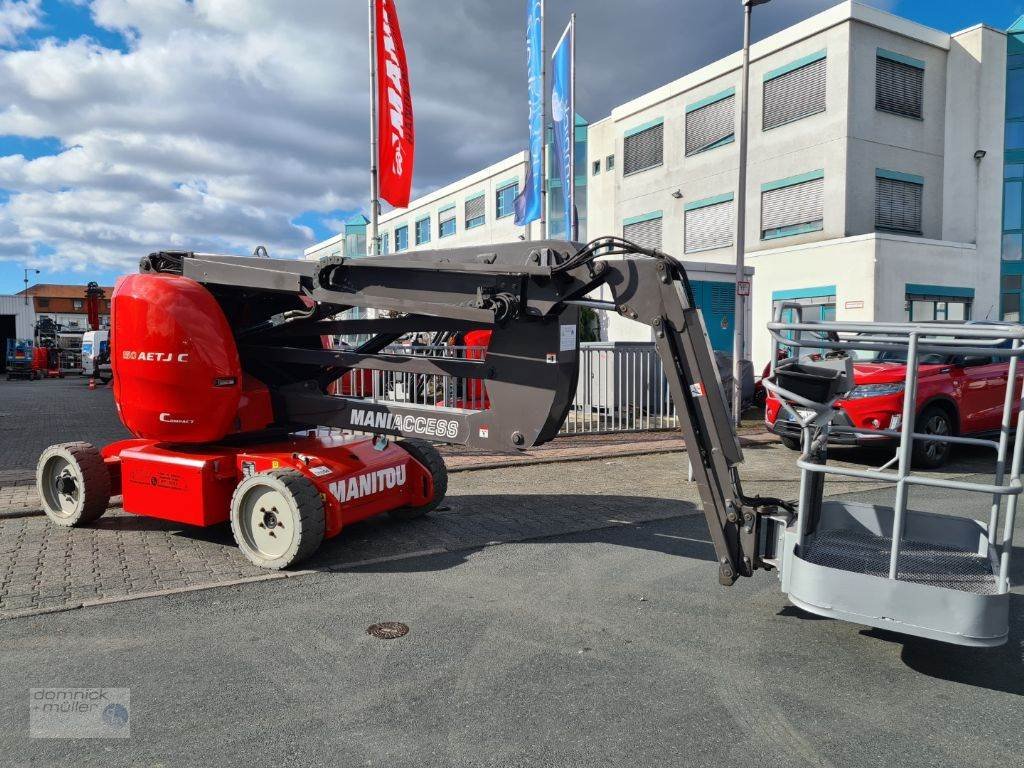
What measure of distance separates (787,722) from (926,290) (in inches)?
807

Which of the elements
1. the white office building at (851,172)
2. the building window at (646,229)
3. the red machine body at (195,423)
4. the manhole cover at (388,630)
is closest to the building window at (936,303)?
the white office building at (851,172)

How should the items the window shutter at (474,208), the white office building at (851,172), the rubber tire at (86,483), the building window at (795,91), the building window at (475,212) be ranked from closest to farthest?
the rubber tire at (86,483) < the white office building at (851,172) < the building window at (795,91) < the building window at (475,212) < the window shutter at (474,208)

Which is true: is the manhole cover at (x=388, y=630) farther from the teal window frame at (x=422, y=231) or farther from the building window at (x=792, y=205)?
the teal window frame at (x=422, y=231)

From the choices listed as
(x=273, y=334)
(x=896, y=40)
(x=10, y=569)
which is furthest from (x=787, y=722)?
(x=896, y=40)

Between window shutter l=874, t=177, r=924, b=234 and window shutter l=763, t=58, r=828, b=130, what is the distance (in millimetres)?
2886

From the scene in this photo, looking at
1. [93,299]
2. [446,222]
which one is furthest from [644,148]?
[93,299]

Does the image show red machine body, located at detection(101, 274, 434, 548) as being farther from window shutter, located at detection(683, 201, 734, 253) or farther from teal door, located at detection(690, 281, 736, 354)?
window shutter, located at detection(683, 201, 734, 253)

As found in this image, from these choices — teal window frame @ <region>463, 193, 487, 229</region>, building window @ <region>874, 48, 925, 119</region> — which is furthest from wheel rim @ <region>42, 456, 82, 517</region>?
teal window frame @ <region>463, 193, 487, 229</region>

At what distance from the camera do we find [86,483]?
6.50 meters

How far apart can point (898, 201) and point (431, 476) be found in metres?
20.0

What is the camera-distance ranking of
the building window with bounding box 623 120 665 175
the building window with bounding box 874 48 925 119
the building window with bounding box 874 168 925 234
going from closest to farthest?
the building window with bounding box 874 48 925 119 → the building window with bounding box 874 168 925 234 → the building window with bounding box 623 120 665 175

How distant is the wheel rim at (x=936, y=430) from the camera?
33.6ft

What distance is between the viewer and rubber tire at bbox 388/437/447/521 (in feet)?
22.7

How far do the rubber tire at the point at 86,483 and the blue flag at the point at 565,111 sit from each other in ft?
39.6
